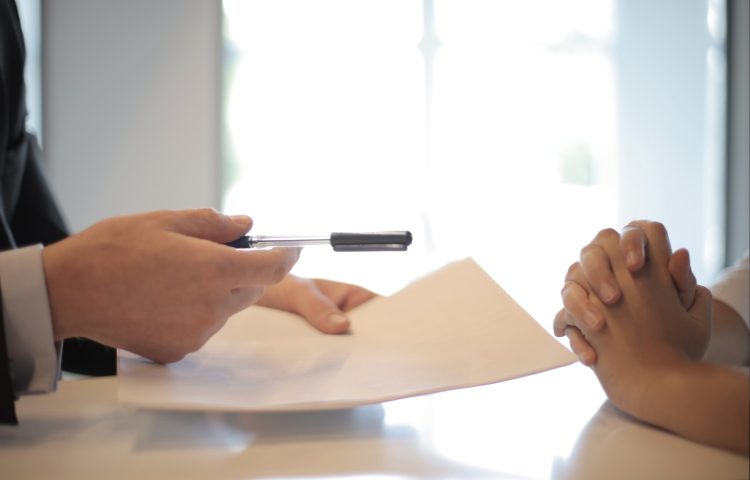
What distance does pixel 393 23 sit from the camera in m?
2.71

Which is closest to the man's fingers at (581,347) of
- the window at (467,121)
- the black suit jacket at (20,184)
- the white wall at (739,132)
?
the black suit jacket at (20,184)

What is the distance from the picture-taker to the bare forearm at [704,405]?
32 centimetres

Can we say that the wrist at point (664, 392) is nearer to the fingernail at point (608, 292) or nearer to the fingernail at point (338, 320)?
the fingernail at point (608, 292)

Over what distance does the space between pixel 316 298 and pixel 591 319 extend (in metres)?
0.28

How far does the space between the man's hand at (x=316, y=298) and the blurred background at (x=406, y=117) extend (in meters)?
1.73

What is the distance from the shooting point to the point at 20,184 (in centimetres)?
82

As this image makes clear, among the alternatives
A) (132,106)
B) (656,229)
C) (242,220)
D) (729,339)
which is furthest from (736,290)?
(132,106)

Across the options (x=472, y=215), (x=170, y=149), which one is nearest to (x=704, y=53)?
(x=472, y=215)

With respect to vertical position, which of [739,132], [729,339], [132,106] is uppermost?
[132,106]

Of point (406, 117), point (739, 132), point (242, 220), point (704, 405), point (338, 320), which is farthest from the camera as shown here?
point (739, 132)

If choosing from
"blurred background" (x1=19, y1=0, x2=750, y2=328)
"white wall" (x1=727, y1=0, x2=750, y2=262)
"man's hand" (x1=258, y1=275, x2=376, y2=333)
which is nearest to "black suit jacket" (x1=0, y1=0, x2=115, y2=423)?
"man's hand" (x1=258, y1=275, x2=376, y2=333)

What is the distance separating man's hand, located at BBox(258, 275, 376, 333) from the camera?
1.95 feet

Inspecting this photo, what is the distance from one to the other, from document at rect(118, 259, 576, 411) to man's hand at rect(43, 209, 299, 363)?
3 cm

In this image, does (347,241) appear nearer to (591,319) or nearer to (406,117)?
(591,319)
